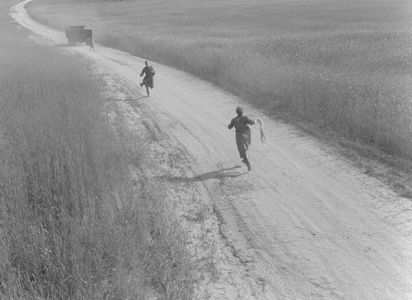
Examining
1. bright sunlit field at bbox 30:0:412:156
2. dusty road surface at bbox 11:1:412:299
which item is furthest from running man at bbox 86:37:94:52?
dusty road surface at bbox 11:1:412:299

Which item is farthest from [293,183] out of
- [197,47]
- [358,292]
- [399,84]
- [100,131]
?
[197,47]

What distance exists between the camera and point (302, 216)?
708cm

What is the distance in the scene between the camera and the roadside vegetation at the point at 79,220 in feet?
15.0

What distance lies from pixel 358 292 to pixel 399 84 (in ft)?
34.8

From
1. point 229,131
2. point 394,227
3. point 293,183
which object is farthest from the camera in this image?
point 229,131

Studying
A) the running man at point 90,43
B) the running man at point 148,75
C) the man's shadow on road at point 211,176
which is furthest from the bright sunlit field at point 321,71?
the man's shadow on road at point 211,176

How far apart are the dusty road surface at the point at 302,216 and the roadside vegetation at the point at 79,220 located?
3.93 feet

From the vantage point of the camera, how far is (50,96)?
12406 mm

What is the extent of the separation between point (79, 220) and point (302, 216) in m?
3.76

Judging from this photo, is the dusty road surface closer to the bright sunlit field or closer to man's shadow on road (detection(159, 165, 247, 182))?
man's shadow on road (detection(159, 165, 247, 182))

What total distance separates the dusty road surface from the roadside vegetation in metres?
1.20

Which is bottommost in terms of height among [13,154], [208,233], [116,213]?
[208,233]

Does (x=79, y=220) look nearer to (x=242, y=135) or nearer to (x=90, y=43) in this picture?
(x=242, y=135)

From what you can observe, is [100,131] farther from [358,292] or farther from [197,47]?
[197,47]
